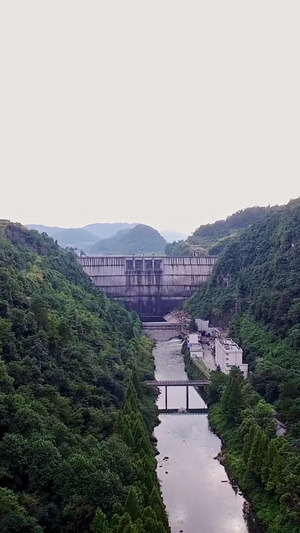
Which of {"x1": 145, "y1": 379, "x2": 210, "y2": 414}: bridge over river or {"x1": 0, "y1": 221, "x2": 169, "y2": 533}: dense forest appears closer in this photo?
{"x1": 0, "y1": 221, "x2": 169, "y2": 533}: dense forest

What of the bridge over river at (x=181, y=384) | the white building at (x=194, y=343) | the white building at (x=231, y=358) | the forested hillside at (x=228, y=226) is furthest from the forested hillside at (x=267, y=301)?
the forested hillside at (x=228, y=226)

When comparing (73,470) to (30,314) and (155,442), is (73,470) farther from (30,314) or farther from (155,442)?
(155,442)

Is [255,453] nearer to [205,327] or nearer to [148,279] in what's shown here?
[205,327]

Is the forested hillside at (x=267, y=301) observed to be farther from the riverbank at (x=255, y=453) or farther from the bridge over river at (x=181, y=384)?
the bridge over river at (x=181, y=384)

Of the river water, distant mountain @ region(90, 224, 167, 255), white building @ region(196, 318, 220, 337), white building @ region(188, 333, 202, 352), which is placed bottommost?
the river water

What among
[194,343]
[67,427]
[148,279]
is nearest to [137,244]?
[148,279]

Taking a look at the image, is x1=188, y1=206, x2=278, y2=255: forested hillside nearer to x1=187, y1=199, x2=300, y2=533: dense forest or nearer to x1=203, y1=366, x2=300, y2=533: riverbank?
x1=187, y1=199, x2=300, y2=533: dense forest

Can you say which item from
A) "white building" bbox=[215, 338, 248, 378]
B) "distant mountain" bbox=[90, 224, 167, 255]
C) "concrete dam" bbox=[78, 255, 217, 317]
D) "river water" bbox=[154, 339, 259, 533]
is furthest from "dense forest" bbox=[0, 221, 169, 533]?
"distant mountain" bbox=[90, 224, 167, 255]
